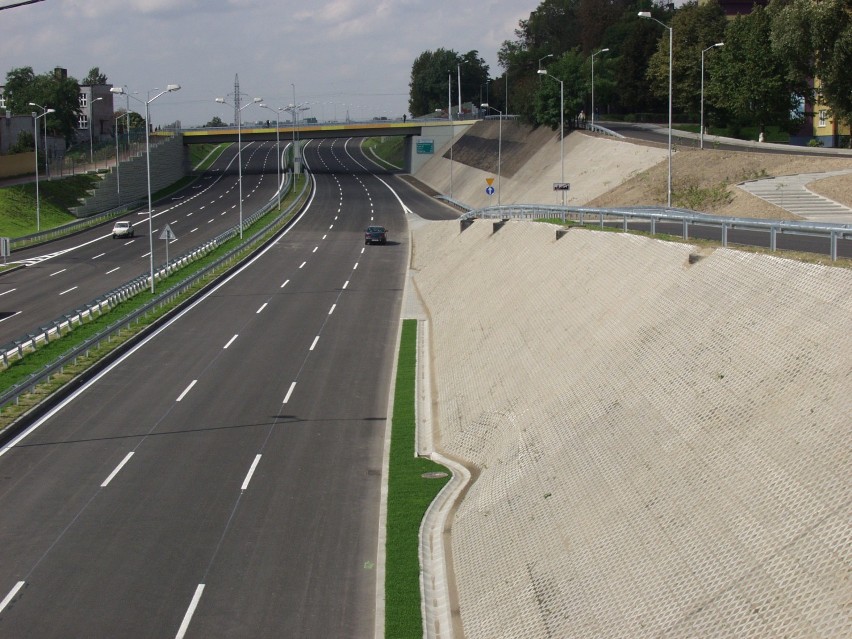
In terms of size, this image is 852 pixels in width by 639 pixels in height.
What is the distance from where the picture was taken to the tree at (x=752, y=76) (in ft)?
250

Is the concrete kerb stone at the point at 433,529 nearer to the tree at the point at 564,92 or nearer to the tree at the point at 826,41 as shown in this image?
the tree at the point at 826,41

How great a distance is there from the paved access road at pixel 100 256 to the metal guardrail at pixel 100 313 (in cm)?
183

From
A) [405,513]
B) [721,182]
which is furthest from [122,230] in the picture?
[405,513]

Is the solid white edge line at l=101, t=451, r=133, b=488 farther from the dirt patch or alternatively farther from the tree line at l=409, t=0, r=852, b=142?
the tree line at l=409, t=0, r=852, b=142

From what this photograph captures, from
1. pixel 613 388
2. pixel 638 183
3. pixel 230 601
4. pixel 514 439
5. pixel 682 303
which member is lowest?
pixel 230 601

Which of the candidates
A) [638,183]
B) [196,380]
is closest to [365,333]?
[196,380]

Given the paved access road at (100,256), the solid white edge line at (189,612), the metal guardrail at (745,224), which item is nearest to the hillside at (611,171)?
the metal guardrail at (745,224)

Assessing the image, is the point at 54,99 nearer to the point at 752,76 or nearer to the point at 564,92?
the point at 564,92

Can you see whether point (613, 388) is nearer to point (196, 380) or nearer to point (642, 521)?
point (642, 521)

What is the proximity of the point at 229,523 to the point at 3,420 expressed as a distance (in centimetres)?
982

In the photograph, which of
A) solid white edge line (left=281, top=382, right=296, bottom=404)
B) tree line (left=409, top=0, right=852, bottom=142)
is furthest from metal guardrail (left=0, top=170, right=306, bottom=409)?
tree line (left=409, top=0, right=852, bottom=142)

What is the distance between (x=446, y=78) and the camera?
18138 centimetres

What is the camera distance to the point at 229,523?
20312mm

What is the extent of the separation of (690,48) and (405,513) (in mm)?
78370
